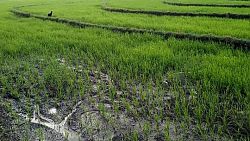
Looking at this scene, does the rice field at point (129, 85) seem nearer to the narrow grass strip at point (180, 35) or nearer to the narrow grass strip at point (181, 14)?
the narrow grass strip at point (180, 35)

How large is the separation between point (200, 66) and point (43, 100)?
2.12 meters

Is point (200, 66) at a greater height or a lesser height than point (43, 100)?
greater

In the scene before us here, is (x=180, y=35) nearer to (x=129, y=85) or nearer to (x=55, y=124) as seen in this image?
(x=129, y=85)

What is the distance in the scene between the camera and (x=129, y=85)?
15.0 feet

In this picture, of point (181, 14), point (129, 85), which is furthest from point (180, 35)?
point (181, 14)

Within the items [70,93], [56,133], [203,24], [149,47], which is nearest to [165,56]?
[149,47]

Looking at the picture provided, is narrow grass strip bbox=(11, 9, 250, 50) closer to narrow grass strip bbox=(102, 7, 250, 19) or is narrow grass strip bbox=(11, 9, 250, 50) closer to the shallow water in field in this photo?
narrow grass strip bbox=(102, 7, 250, 19)

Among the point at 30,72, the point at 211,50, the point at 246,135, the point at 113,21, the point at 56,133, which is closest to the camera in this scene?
the point at 246,135

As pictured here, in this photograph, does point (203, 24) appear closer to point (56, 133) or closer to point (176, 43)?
point (176, 43)

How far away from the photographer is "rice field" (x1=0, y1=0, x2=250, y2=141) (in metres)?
3.42

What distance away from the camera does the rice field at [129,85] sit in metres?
3.42

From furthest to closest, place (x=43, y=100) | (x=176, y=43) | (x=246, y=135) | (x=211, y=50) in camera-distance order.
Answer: (x=176, y=43)
(x=211, y=50)
(x=43, y=100)
(x=246, y=135)

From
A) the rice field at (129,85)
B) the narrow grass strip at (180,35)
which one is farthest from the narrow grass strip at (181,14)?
the narrow grass strip at (180,35)

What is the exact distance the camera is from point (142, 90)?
4359mm
